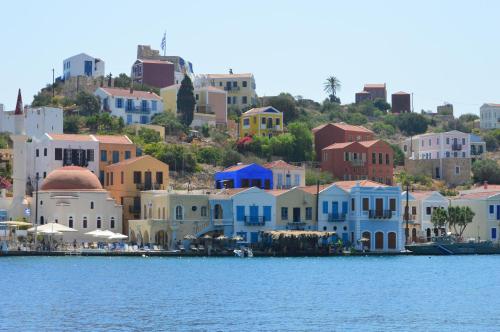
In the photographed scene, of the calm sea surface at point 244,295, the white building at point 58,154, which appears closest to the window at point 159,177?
the white building at point 58,154

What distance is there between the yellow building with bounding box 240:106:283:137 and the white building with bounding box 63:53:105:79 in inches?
880

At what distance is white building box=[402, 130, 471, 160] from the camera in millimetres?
127812

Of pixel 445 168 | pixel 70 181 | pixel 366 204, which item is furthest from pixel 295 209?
pixel 445 168

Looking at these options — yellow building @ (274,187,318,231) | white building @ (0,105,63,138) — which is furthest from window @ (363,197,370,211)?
white building @ (0,105,63,138)

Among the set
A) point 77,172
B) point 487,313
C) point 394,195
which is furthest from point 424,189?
point 487,313

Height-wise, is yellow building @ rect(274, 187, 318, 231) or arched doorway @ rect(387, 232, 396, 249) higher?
yellow building @ rect(274, 187, 318, 231)

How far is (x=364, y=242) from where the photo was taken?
93.3m

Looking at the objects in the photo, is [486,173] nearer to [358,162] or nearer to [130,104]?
[358,162]

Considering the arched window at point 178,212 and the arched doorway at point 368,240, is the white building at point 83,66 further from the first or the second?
the arched doorway at point 368,240

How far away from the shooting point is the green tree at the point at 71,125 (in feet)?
394

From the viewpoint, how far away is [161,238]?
89.9 m

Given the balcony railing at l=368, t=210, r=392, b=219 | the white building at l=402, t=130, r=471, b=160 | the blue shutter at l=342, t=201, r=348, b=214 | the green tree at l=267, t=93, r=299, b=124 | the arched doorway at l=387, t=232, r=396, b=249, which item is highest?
the green tree at l=267, t=93, r=299, b=124

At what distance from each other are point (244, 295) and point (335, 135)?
6232 cm

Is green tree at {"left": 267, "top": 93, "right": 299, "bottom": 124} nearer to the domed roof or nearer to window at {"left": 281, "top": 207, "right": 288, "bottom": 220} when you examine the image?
window at {"left": 281, "top": 207, "right": 288, "bottom": 220}
